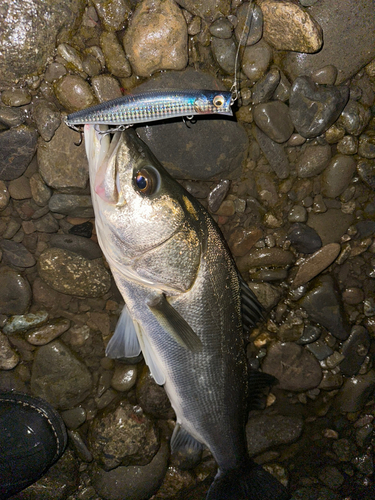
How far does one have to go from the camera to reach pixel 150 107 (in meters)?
1.94

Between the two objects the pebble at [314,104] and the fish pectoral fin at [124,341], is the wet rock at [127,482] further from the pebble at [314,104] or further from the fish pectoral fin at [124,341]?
the pebble at [314,104]

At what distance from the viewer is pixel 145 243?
2.09 m

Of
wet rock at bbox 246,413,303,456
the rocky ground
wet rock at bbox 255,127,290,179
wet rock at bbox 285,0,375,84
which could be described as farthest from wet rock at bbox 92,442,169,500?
wet rock at bbox 285,0,375,84

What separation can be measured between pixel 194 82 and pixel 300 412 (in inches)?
142

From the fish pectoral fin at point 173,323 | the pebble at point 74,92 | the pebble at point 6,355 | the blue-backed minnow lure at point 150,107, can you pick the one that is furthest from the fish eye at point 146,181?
the pebble at point 6,355

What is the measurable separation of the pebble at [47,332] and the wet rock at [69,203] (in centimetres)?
109

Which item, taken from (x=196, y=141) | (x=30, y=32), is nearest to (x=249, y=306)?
(x=196, y=141)

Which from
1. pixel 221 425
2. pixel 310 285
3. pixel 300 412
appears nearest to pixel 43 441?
pixel 221 425

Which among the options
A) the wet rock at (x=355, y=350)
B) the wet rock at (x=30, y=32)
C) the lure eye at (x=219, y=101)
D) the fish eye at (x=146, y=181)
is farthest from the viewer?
the wet rock at (x=355, y=350)

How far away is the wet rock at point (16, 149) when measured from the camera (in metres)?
2.56

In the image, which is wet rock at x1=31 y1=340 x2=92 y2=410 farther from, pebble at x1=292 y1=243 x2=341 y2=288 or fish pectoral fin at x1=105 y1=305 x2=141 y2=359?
pebble at x1=292 y1=243 x2=341 y2=288

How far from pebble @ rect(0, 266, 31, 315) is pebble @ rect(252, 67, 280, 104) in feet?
9.10

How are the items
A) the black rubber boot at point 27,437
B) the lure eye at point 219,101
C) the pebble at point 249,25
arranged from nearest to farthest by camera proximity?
1. the lure eye at point 219,101
2. the pebble at point 249,25
3. the black rubber boot at point 27,437

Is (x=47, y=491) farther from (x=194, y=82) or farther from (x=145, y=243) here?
(x=194, y=82)
